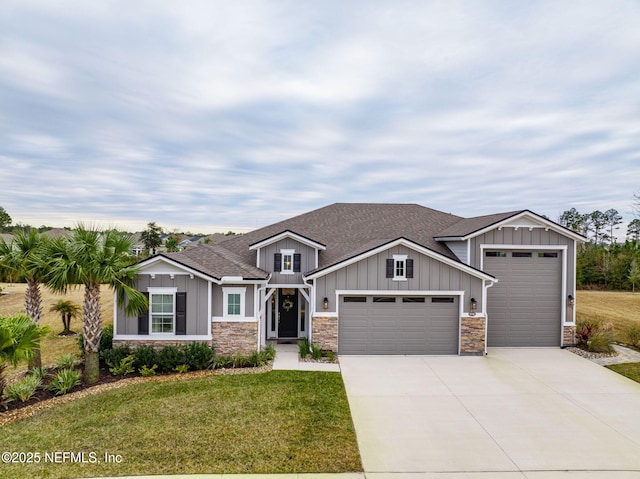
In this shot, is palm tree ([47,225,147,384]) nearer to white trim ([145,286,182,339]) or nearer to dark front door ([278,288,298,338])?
white trim ([145,286,182,339])

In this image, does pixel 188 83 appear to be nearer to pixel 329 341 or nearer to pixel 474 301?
pixel 329 341

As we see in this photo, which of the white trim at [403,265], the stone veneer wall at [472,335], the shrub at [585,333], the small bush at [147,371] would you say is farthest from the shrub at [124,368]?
the shrub at [585,333]

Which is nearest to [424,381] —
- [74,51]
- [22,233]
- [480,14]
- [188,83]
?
[480,14]

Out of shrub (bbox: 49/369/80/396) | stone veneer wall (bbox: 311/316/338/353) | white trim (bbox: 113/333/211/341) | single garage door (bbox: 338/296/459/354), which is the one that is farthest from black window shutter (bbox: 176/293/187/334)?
single garage door (bbox: 338/296/459/354)

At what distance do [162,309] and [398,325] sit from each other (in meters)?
8.12

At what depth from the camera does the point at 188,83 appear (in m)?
15.2

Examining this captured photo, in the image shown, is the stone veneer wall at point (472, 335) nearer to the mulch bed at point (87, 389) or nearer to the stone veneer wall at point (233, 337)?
the mulch bed at point (87, 389)

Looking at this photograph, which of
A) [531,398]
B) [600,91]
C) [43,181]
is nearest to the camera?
[531,398]

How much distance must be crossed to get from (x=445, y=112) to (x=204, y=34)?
1200cm

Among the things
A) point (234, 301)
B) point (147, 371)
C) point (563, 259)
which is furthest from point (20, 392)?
point (563, 259)

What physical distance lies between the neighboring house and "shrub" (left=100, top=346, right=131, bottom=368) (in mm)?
472

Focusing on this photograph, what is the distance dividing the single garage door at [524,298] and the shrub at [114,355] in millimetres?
13004

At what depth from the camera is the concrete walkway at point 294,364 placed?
1175cm

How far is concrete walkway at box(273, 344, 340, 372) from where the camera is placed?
38.6 ft
